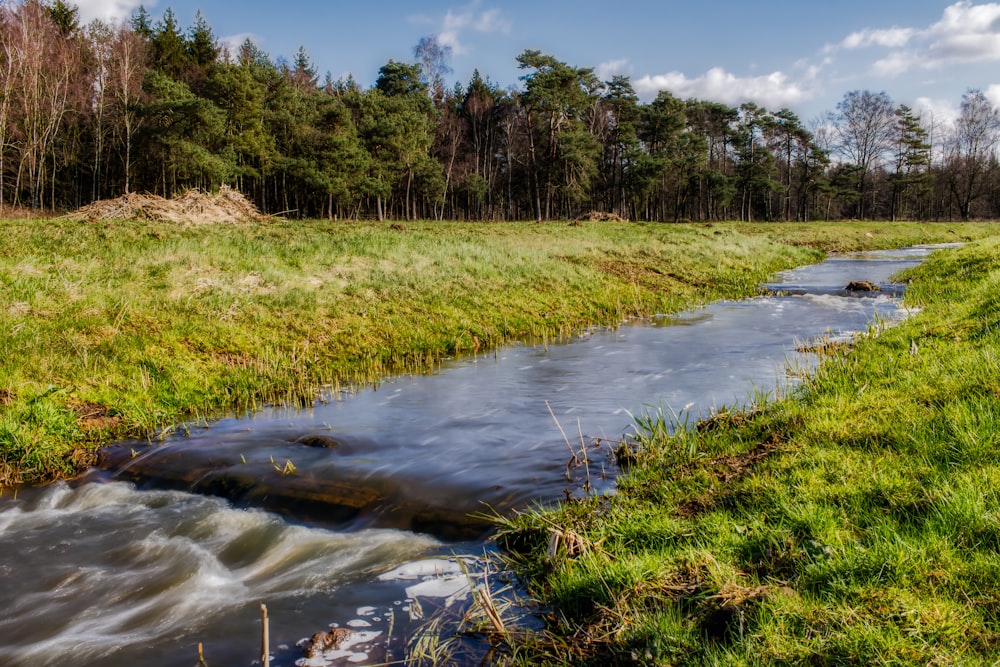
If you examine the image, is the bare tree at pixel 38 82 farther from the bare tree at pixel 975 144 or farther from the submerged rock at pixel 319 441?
the bare tree at pixel 975 144

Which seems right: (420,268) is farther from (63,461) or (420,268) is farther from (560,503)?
(560,503)

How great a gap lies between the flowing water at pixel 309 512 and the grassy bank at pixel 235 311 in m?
0.87

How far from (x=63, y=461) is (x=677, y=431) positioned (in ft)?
Answer: 21.2

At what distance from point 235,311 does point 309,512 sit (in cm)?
713

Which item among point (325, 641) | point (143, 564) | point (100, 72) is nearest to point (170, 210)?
point (143, 564)

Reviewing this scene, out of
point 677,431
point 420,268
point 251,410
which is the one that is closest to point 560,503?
point 677,431

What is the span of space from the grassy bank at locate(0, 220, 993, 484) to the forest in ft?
92.6

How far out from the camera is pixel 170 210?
26.3 metres

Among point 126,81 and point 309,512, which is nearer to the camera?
point 309,512

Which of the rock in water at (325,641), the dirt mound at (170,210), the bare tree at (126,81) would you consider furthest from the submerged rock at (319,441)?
the bare tree at (126,81)

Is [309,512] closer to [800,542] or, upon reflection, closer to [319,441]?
[319,441]

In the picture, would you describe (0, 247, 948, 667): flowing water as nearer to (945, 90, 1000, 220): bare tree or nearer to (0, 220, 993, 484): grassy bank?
(0, 220, 993, 484): grassy bank

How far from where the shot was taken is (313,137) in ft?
172

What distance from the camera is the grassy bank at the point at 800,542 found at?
3.11m
